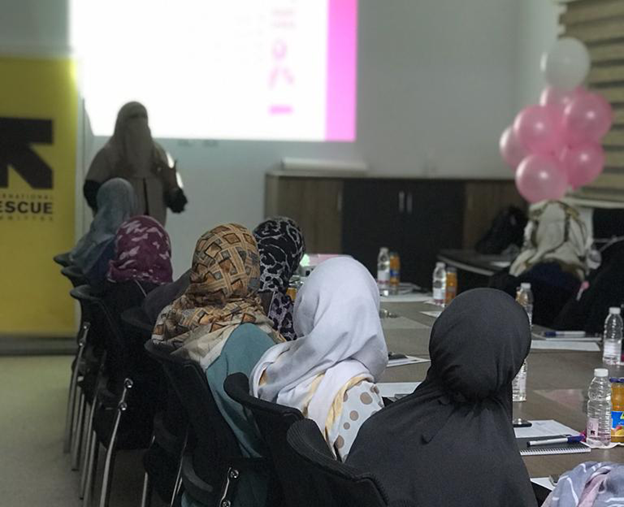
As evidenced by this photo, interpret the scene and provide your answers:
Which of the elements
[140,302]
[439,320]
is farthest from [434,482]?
[140,302]

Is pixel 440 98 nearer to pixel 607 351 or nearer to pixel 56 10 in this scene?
pixel 56 10

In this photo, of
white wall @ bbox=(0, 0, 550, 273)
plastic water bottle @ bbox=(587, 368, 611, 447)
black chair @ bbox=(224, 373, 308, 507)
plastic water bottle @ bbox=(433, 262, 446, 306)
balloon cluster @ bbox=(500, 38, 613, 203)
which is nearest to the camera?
black chair @ bbox=(224, 373, 308, 507)

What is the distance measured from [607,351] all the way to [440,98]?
5.21 meters

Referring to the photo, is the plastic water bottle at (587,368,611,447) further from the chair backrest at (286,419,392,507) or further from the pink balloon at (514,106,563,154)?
the pink balloon at (514,106,563,154)

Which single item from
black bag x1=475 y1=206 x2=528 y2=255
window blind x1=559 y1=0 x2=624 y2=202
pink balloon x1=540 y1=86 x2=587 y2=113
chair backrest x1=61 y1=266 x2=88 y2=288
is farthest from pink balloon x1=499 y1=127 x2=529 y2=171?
chair backrest x1=61 y1=266 x2=88 y2=288

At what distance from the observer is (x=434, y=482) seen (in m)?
1.91

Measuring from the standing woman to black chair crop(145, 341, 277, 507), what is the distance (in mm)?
3979

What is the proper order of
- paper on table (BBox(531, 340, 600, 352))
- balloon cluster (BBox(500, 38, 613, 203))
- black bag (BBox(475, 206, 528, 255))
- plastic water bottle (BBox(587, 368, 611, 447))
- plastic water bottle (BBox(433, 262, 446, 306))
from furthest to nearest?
black bag (BBox(475, 206, 528, 255)), balloon cluster (BBox(500, 38, 613, 203)), plastic water bottle (BBox(433, 262, 446, 306)), paper on table (BBox(531, 340, 600, 352)), plastic water bottle (BBox(587, 368, 611, 447))

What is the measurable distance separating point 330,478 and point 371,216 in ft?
21.1

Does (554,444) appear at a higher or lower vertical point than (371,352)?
lower

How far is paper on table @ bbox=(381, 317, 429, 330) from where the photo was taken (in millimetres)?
4238

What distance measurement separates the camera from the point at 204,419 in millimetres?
2605

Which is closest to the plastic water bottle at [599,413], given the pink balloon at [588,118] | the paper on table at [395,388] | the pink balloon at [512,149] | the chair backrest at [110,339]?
the paper on table at [395,388]

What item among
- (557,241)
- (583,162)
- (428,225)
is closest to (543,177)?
(583,162)
